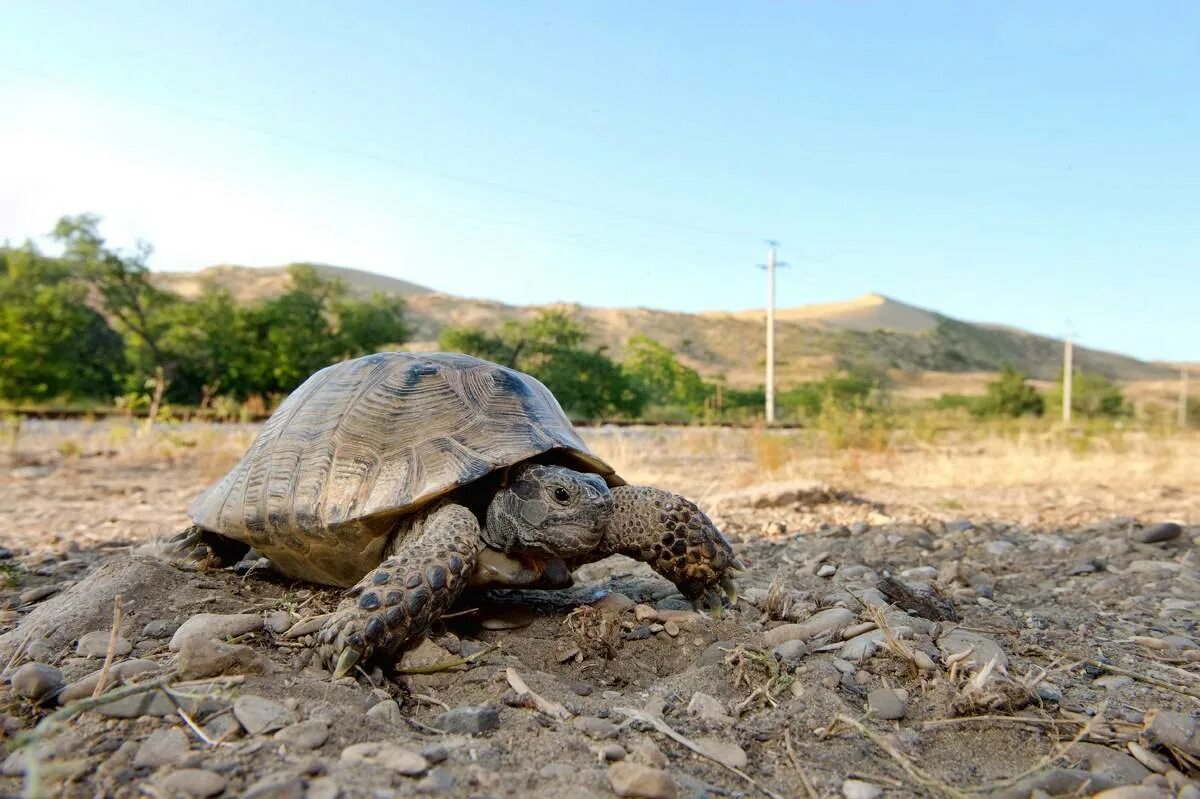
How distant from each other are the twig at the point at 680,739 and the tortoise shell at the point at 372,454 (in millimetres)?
1038

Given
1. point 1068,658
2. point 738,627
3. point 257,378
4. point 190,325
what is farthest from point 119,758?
point 190,325

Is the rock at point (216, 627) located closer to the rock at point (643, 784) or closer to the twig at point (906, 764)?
the rock at point (643, 784)

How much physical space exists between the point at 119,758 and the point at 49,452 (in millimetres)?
10049

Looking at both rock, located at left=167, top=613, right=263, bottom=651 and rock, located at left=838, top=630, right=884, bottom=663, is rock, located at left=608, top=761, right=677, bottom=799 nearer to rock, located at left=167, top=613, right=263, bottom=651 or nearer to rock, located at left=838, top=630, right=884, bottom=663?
rock, located at left=838, top=630, right=884, bottom=663

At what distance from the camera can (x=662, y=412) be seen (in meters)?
26.5

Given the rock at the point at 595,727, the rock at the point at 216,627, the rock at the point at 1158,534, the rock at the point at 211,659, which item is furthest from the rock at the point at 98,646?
the rock at the point at 1158,534

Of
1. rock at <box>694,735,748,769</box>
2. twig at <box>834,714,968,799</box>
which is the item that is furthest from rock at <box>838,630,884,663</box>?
rock at <box>694,735,748,769</box>

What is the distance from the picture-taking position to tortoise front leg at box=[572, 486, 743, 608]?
123 inches

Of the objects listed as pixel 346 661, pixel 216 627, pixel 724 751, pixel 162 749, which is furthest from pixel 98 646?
pixel 724 751

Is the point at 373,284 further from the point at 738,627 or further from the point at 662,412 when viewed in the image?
the point at 738,627

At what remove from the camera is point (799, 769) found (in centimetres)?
193

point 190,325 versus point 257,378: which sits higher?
point 190,325

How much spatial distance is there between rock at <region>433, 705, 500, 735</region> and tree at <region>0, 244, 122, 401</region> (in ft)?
93.4

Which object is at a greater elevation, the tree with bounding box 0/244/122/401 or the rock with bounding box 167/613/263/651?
the tree with bounding box 0/244/122/401
